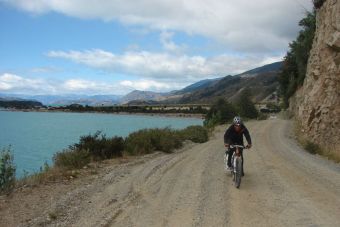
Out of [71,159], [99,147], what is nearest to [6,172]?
[71,159]

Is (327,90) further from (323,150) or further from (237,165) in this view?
(237,165)

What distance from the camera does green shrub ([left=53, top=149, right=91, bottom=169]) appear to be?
59.3 feet

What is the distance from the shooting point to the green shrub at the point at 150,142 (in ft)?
76.7

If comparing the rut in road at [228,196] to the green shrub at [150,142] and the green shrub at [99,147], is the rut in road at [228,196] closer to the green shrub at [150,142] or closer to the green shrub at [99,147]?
the green shrub at [99,147]

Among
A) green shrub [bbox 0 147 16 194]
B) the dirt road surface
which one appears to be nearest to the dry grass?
the dirt road surface

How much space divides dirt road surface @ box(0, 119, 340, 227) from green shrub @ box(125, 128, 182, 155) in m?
5.62

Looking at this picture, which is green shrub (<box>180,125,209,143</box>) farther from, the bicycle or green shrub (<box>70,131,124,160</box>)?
the bicycle

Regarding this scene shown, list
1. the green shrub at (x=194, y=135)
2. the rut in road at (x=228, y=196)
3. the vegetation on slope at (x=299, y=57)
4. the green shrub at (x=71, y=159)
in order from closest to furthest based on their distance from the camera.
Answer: the rut in road at (x=228, y=196) → the green shrub at (x=71, y=159) → the green shrub at (x=194, y=135) → the vegetation on slope at (x=299, y=57)

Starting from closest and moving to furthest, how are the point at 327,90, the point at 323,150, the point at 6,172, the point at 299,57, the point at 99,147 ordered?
the point at 6,172 → the point at 99,147 → the point at 323,150 → the point at 327,90 → the point at 299,57

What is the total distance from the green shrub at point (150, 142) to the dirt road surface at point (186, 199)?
221 inches

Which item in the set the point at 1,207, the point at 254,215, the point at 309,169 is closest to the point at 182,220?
the point at 254,215

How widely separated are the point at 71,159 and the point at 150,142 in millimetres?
7199

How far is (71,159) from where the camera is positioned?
1827cm

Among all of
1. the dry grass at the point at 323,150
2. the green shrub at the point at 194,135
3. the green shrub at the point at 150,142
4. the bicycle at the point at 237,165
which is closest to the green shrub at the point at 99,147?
the green shrub at the point at 150,142
